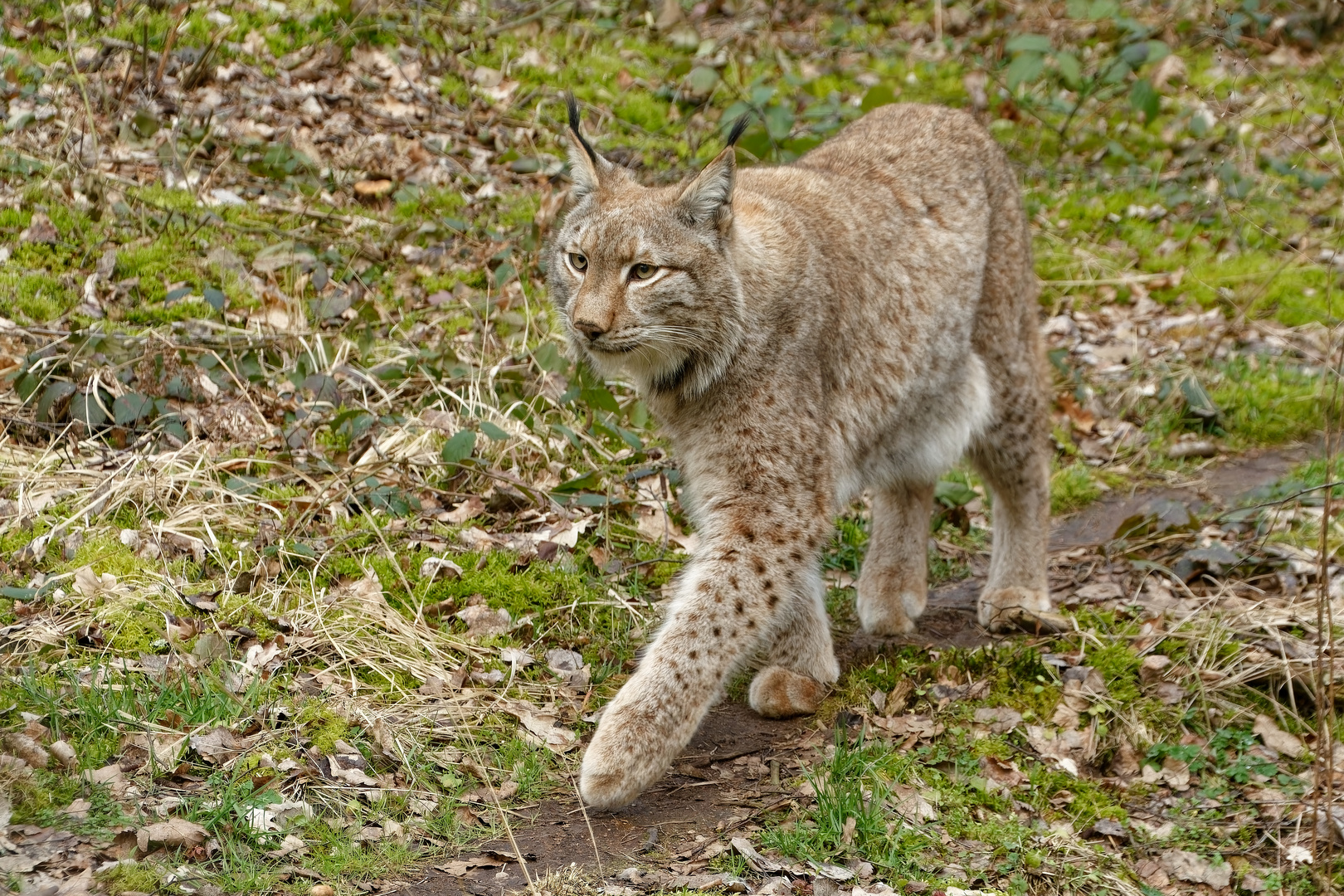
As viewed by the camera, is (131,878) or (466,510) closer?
(131,878)

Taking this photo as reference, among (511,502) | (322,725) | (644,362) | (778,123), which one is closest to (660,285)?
(644,362)

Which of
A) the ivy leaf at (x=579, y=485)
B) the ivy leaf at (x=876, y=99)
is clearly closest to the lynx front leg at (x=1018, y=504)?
the ivy leaf at (x=579, y=485)

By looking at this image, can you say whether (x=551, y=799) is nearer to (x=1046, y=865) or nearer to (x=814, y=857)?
(x=814, y=857)

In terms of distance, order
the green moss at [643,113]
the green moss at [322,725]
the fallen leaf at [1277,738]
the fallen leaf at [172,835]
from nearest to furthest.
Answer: the fallen leaf at [172,835]
the green moss at [322,725]
the fallen leaf at [1277,738]
the green moss at [643,113]

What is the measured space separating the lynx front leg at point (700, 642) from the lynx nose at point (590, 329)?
828 millimetres

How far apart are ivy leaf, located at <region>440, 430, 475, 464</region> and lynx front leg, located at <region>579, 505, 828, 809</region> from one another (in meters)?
1.55

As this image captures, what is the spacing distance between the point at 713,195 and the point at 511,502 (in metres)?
2.12

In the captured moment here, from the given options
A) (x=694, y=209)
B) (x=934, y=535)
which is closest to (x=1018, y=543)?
(x=934, y=535)

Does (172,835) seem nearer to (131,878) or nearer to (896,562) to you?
(131,878)

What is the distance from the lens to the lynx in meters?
4.47

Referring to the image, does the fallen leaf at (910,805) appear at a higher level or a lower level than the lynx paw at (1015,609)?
higher

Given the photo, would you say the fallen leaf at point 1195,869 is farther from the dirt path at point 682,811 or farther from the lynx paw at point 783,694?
the lynx paw at point 783,694

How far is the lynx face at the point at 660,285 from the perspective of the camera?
4516mm

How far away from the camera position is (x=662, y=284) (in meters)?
4.58
